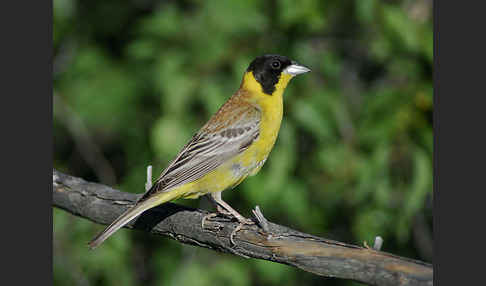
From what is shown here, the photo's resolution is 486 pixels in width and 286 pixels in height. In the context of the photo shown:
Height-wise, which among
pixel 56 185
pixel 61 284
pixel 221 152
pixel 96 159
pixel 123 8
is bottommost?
pixel 61 284

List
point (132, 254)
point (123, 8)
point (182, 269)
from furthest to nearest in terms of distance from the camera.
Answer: point (123, 8), point (132, 254), point (182, 269)

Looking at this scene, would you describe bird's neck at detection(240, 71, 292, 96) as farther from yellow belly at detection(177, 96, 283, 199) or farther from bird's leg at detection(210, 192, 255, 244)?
bird's leg at detection(210, 192, 255, 244)

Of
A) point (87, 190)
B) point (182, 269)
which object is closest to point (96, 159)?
point (182, 269)

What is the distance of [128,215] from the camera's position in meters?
4.05

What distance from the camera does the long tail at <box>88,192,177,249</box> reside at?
3936 millimetres

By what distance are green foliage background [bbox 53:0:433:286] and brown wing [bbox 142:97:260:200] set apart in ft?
1.03

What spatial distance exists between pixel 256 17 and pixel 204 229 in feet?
6.94

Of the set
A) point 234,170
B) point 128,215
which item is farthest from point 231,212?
point 128,215

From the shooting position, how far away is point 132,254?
657cm

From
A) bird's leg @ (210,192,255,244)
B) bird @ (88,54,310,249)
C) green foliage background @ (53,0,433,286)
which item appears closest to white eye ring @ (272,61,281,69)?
bird @ (88,54,310,249)

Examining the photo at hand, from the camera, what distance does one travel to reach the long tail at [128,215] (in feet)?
12.9

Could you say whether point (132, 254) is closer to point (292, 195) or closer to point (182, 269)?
point (182, 269)

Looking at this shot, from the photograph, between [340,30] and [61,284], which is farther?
[340,30]

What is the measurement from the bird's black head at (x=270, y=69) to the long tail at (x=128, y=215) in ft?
4.39
